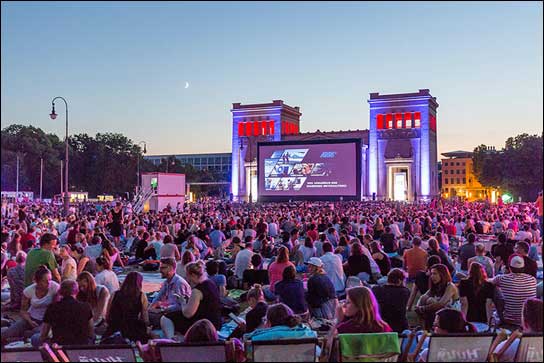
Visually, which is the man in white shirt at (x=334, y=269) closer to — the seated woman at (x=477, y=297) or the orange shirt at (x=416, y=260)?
the orange shirt at (x=416, y=260)

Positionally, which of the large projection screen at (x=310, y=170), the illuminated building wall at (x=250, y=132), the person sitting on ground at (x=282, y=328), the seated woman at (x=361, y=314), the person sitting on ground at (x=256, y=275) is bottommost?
the person sitting on ground at (x=256, y=275)

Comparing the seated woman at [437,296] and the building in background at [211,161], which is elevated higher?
the building in background at [211,161]

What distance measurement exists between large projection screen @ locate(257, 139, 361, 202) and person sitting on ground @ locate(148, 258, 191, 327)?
158 feet

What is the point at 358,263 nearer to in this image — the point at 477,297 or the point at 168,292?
the point at 477,297

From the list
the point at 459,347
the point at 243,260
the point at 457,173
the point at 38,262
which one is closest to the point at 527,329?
the point at 459,347

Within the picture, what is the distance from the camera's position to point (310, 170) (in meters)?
57.9

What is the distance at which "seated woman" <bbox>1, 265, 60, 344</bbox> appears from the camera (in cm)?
745

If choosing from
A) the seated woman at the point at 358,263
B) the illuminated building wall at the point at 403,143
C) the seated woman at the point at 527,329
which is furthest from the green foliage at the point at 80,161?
the seated woman at the point at 527,329

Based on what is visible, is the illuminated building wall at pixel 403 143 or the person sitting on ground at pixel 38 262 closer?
the person sitting on ground at pixel 38 262

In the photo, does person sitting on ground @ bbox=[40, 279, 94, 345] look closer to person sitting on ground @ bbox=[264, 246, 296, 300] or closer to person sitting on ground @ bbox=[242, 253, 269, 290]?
person sitting on ground @ bbox=[264, 246, 296, 300]

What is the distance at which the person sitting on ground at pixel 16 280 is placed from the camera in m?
9.24

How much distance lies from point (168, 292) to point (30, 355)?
3575mm

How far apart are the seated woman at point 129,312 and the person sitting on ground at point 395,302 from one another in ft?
9.54

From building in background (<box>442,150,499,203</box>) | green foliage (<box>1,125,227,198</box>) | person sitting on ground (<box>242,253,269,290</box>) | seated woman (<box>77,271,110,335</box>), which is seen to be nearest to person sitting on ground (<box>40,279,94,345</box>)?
seated woman (<box>77,271,110,335</box>)
